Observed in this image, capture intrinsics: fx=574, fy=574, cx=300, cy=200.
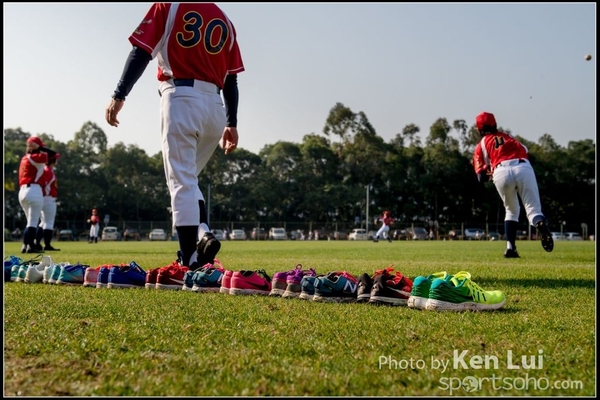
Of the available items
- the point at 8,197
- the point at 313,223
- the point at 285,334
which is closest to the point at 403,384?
the point at 285,334

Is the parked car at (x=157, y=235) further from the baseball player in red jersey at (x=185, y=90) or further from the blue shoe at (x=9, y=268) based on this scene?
the baseball player in red jersey at (x=185, y=90)

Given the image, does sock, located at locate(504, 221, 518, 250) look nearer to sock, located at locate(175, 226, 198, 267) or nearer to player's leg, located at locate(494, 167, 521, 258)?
player's leg, located at locate(494, 167, 521, 258)

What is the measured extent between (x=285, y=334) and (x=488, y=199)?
65121mm

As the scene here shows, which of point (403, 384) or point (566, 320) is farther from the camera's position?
point (566, 320)

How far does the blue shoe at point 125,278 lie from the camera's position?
443 cm

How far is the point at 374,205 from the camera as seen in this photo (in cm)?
6481

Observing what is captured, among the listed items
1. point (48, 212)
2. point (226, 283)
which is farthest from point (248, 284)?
point (48, 212)

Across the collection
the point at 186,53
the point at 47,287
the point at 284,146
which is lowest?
the point at 47,287

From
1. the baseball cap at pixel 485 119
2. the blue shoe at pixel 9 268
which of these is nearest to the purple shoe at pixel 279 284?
the blue shoe at pixel 9 268

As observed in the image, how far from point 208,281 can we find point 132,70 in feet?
5.79

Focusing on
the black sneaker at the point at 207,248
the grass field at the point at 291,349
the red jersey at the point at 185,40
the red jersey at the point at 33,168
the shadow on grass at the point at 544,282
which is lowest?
the shadow on grass at the point at 544,282

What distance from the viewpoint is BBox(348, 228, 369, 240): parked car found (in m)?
55.7

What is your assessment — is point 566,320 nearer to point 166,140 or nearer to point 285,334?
point 285,334

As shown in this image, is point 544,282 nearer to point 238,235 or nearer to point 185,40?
point 185,40
